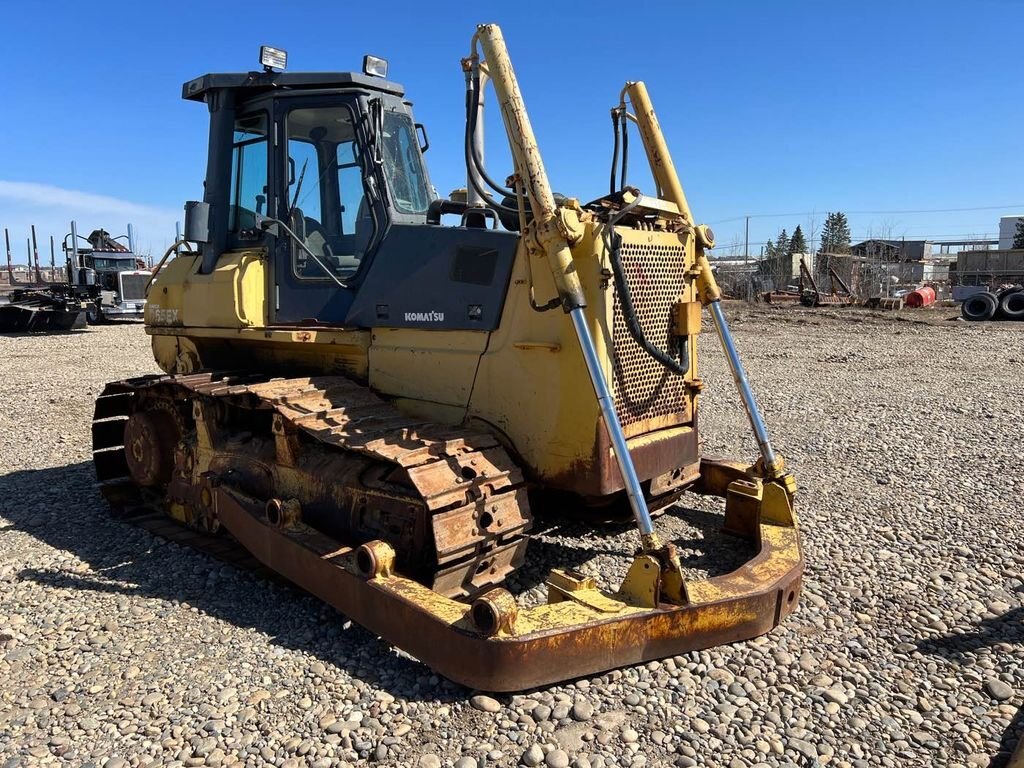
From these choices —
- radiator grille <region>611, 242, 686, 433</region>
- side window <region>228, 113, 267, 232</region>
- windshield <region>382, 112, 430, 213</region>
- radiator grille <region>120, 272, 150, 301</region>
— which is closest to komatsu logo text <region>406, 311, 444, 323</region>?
windshield <region>382, 112, 430, 213</region>

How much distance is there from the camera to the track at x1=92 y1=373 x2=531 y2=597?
3895 millimetres

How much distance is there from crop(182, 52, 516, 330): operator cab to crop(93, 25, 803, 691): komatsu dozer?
0.06 feet

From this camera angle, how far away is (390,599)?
3.68 metres

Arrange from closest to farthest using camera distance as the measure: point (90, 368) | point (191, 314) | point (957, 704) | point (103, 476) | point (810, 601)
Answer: point (957, 704) → point (810, 601) → point (191, 314) → point (103, 476) → point (90, 368)

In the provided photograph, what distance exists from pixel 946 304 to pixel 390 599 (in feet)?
106

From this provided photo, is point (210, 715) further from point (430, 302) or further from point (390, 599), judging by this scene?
point (430, 302)

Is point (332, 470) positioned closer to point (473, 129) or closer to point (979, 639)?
point (473, 129)

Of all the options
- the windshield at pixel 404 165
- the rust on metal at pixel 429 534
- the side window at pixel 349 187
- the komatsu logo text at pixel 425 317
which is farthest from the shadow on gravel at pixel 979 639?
the side window at pixel 349 187

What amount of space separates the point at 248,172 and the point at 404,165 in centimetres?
124

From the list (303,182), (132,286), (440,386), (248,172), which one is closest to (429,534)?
(440,386)

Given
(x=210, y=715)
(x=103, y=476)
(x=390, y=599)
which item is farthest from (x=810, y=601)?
(x=103, y=476)

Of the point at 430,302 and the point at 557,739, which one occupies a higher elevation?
the point at 430,302

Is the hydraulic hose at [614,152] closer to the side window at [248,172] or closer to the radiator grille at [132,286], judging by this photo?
the side window at [248,172]

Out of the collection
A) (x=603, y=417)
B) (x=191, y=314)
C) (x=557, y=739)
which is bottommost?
(x=557, y=739)
